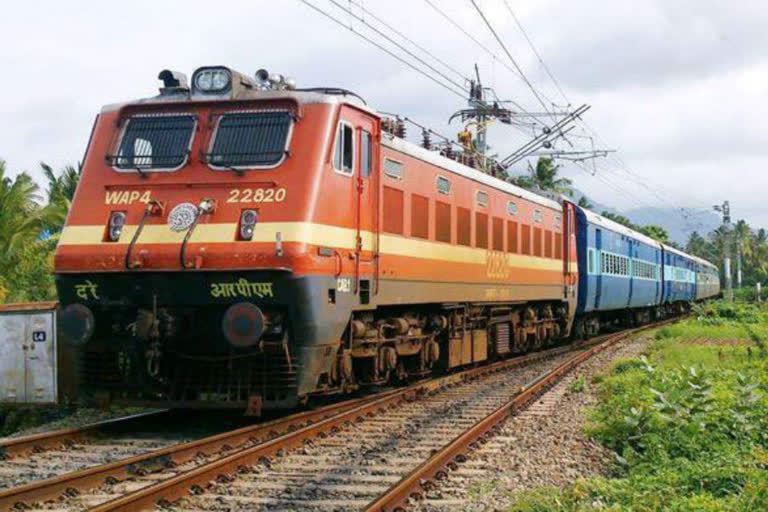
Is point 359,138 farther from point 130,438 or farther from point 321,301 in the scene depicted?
point 130,438

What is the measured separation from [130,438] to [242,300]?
184 cm

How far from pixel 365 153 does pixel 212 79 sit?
6.30ft

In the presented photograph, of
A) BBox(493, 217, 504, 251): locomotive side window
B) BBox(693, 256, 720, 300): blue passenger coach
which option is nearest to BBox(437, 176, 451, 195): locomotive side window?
BBox(493, 217, 504, 251): locomotive side window

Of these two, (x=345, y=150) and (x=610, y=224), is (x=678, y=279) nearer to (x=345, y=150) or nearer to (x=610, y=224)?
(x=610, y=224)

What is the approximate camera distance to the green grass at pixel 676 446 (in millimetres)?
6289

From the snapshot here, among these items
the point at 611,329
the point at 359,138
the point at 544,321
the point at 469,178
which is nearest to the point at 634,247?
the point at 611,329

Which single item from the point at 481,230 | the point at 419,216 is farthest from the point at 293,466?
the point at 481,230

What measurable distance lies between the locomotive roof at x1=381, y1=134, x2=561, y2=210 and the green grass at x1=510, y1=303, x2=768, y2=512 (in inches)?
153

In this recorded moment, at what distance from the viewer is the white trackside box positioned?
11492 millimetres

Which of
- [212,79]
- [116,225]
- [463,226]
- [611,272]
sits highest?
[212,79]

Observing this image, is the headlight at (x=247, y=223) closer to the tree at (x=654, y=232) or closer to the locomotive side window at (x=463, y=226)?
the locomotive side window at (x=463, y=226)

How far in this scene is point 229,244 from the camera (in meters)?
9.32

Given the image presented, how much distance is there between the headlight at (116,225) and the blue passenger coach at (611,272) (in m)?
16.0

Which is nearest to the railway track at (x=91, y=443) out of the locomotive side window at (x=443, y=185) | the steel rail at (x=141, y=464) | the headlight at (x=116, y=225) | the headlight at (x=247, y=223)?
the steel rail at (x=141, y=464)
